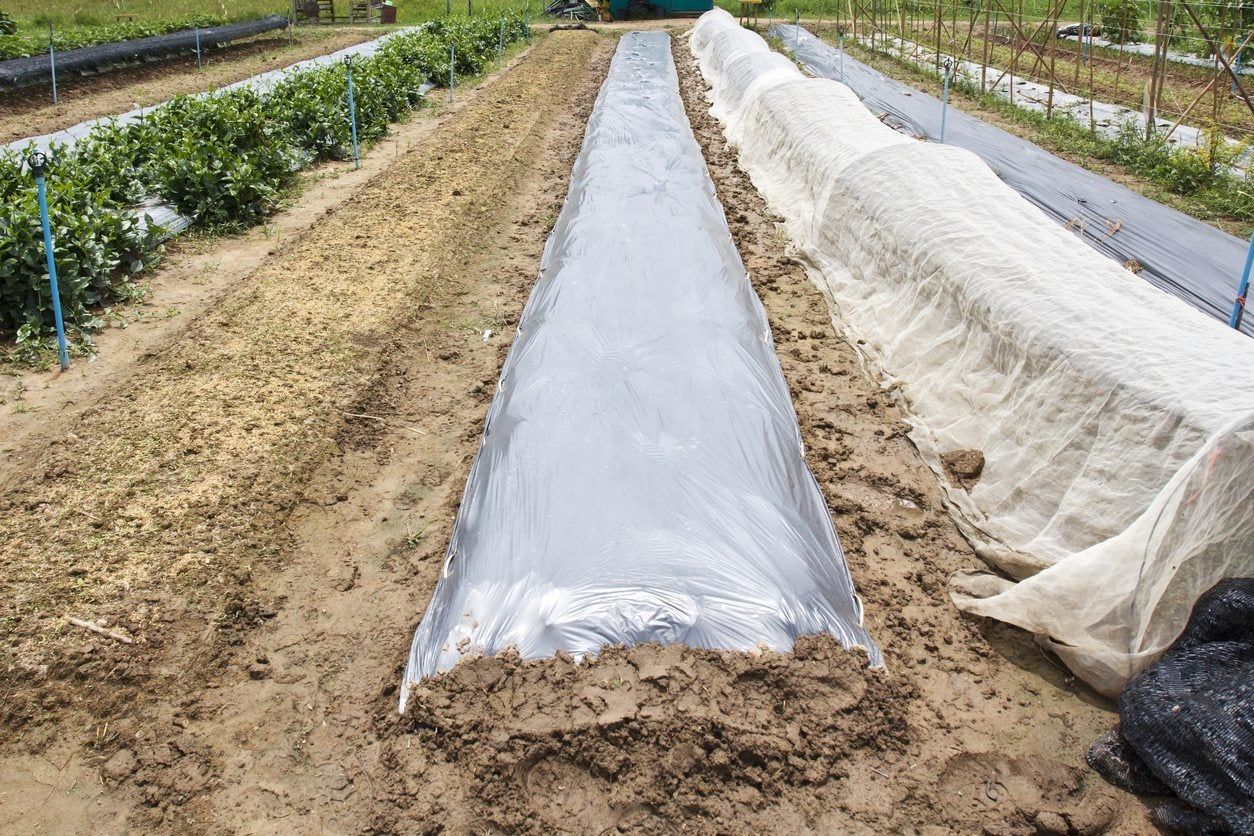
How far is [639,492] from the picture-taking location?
4.30 metres

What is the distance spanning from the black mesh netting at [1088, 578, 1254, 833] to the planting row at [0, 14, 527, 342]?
7.30 meters

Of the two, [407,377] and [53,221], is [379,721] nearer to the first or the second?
[407,377]

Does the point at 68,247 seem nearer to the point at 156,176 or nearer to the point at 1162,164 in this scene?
the point at 156,176

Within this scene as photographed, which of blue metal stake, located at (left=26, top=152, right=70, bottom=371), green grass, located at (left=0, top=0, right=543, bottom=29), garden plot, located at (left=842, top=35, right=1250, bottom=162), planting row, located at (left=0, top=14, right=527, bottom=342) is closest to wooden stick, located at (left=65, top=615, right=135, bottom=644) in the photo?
blue metal stake, located at (left=26, top=152, right=70, bottom=371)

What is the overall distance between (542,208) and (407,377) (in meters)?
4.26

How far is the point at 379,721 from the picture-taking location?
3.60 m

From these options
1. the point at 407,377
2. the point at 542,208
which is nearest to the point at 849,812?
the point at 407,377

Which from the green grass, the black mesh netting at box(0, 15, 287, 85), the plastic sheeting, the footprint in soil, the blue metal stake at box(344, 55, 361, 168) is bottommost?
the footprint in soil

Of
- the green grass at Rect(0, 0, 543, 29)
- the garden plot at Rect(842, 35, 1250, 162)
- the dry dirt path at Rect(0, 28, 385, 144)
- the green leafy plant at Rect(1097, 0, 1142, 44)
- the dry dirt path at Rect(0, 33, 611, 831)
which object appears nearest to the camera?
the dry dirt path at Rect(0, 33, 611, 831)

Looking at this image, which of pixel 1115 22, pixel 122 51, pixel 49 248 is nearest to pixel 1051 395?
pixel 49 248

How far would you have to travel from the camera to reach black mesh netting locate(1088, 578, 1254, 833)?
3.04 metres

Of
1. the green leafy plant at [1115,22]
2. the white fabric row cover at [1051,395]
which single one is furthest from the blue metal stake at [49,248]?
the green leafy plant at [1115,22]

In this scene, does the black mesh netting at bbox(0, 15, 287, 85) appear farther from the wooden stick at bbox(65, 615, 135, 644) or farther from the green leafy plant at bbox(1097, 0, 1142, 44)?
the green leafy plant at bbox(1097, 0, 1142, 44)

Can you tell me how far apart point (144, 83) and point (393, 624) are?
17950mm
